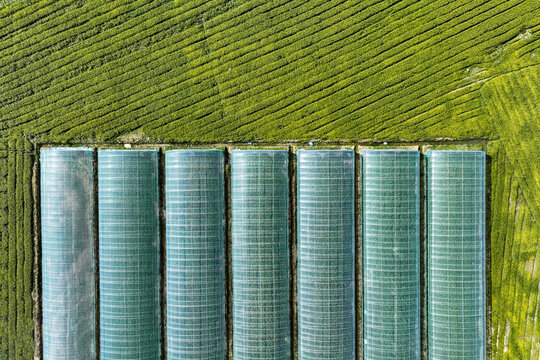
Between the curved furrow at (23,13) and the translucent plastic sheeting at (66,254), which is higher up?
the curved furrow at (23,13)

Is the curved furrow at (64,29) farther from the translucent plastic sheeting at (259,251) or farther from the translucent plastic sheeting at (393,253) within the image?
the translucent plastic sheeting at (393,253)

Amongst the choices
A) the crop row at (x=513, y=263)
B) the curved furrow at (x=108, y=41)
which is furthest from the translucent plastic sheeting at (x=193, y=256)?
the crop row at (x=513, y=263)

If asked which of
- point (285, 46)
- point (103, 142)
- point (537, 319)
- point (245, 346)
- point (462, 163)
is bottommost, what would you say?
point (245, 346)

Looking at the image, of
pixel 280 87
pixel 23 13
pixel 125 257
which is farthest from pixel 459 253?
pixel 23 13

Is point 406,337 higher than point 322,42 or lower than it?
lower

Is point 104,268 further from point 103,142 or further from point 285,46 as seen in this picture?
point 285,46

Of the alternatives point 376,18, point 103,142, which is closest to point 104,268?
point 103,142

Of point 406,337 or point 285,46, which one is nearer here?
point 406,337
